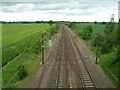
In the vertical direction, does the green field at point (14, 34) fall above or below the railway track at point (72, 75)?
above

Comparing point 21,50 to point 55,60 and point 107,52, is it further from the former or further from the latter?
point 107,52

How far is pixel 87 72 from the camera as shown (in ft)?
93.2

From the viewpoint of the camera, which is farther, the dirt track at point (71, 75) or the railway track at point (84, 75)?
the dirt track at point (71, 75)

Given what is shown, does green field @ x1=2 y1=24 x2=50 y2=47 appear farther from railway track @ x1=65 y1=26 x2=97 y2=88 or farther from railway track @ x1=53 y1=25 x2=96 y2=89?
railway track @ x1=65 y1=26 x2=97 y2=88

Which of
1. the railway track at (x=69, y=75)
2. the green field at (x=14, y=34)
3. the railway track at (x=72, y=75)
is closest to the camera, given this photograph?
the railway track at (x=69, y=75)

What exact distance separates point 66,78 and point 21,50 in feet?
92.2

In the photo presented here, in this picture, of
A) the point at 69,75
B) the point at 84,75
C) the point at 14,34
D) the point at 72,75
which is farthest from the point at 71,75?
the point at 14,34

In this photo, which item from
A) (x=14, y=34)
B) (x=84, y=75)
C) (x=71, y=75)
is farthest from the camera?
(x=14, y=34)

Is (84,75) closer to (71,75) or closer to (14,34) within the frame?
(71,75)

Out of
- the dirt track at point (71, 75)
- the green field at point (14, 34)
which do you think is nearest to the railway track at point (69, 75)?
the dirt track at point (71, 75)

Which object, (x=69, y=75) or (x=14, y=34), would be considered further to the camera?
(x=14, y=34)

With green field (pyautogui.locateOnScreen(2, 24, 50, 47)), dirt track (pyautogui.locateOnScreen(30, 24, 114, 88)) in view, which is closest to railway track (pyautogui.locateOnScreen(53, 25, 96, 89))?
dirt track (pyautogui.locateOnScreen(30, 24, 114, 88))

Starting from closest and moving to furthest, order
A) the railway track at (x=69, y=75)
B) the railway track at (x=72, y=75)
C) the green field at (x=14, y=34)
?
the railway track at (x=69, y=75) → the railway track at (x=72, y=75) → the green field at (x=14, y=34)

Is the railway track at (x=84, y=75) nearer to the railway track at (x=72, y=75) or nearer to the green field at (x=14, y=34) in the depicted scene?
the railway track at (x=72, y=75)
